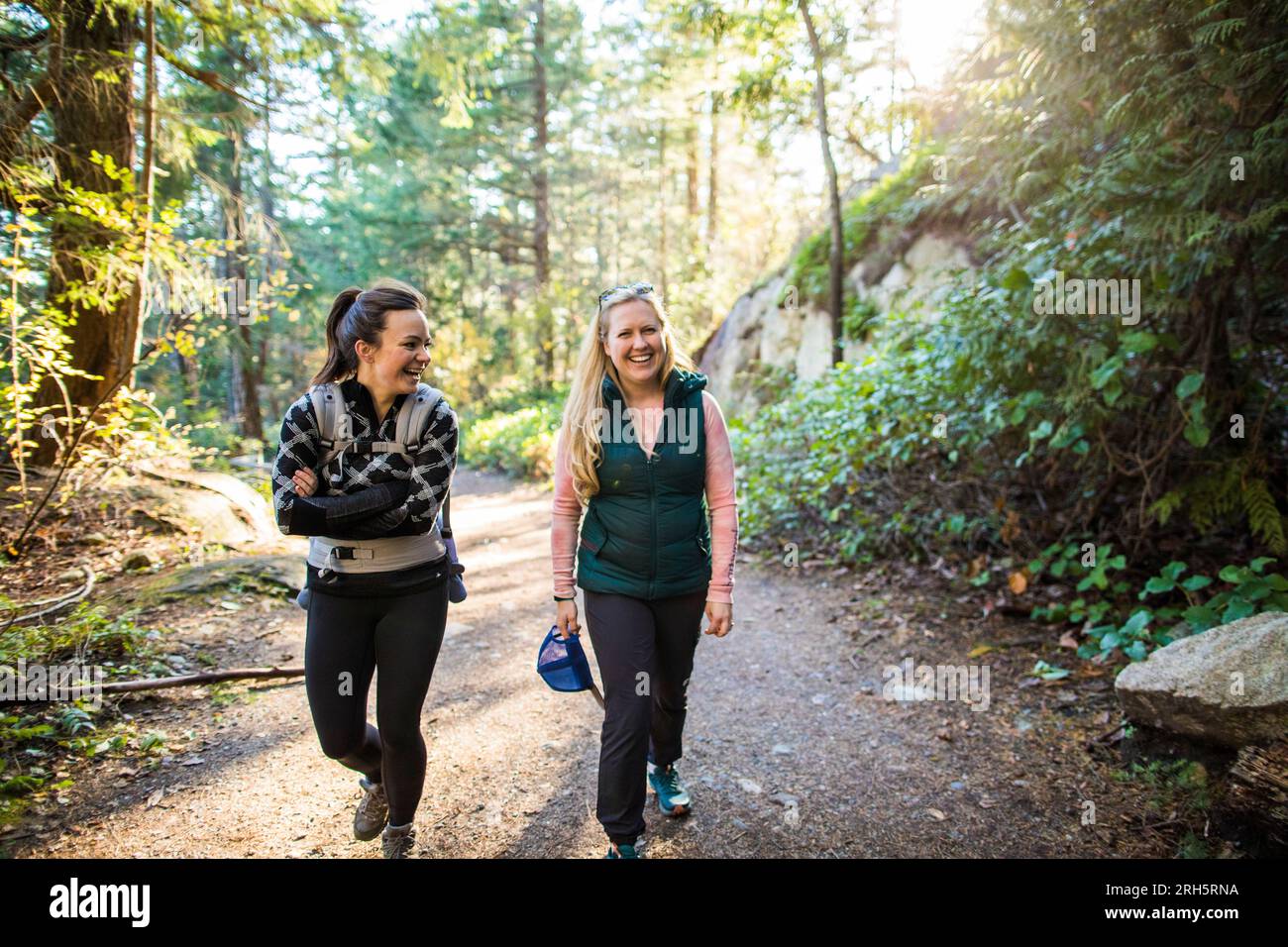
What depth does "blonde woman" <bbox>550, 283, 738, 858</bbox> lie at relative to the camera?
254 centimetres

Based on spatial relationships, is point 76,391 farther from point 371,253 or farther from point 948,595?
point 371,253

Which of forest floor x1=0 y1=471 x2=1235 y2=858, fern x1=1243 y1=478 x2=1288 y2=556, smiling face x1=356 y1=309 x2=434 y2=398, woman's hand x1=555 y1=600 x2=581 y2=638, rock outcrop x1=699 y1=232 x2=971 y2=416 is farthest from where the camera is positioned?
rock outcrop x1=699 y1=232 x2=971 y2=416

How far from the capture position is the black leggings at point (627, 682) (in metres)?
2.51

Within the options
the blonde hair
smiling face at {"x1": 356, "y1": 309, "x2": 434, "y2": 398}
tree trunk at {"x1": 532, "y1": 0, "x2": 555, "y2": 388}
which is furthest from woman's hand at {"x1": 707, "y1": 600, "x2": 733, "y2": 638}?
tree trunk at {"x1": 532, "y1": 0, "x2": 555, "y2": 388}

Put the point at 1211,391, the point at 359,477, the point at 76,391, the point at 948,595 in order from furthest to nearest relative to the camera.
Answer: the point at 76,391 → the point at 948,595 → the point at 1211,391 → the point at 359,477

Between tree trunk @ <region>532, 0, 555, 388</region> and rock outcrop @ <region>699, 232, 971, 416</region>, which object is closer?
rock outcrop @ <region>699, 232, 971, 416</region>

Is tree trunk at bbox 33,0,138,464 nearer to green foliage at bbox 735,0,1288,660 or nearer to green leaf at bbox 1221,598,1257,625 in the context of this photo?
green foliage at bbox 735,0,1288,660

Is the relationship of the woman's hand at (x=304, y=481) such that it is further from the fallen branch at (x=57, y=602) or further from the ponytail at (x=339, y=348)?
the fallen branch at (x=57, y=602)

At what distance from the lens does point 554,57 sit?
1930 centimetres

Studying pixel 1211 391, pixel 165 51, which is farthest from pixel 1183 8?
pixel 165 51

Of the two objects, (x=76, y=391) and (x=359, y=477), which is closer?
(x=359, y=477)

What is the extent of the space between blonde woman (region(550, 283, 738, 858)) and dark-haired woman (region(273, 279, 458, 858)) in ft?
1.66

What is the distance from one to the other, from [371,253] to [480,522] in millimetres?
16207

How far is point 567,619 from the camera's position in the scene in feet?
8.90
